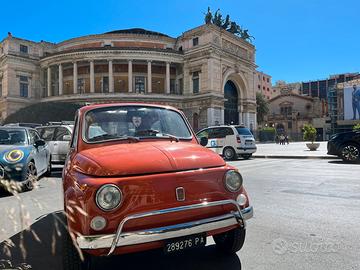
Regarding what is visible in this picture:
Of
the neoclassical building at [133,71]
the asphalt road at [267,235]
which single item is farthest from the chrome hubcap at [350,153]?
the neoclassical building at [133,71]

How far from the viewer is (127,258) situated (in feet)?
12.8

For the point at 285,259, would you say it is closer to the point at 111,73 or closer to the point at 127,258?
the point at 127,258

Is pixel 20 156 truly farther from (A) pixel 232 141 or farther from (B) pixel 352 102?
(B) pixel 352 102

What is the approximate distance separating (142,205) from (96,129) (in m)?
1.61

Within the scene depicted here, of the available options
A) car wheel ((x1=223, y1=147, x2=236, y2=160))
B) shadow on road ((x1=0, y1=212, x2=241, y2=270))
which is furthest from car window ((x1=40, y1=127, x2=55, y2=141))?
shadow on road ((x1=0, y1=212, x2=241, y2=270))

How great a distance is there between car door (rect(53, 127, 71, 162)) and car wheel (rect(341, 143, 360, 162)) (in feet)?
35.6

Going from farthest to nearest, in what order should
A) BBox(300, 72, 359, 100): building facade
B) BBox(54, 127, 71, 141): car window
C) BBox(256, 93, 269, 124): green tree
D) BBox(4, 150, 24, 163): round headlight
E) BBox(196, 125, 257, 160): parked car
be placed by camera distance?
BBox(300, 72, 359, 100): building facade → BBox(256, 93, 269, 124): green tree → BBox(196, 125, 257, 160): parked car → BBox(54, 127, 71, 141): car window → BBox(4, 150, 24, 163): round headlight

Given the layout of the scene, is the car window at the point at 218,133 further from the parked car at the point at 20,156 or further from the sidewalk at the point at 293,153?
the parked car at the point at 20,156

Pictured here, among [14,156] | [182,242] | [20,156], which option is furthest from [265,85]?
[182,242]

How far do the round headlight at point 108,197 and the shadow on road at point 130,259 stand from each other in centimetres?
81

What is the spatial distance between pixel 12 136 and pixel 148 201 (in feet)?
24.0

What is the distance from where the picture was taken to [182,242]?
3123 mm

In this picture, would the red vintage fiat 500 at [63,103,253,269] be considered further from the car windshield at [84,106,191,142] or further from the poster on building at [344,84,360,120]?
the poster on building at [344,84,360,120]

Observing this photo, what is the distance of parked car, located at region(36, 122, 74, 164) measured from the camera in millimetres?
12961
